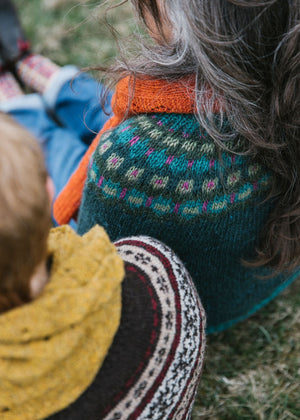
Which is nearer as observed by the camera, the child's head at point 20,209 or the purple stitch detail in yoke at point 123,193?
the child's head at point 20,209

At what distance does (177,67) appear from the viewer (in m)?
0.88

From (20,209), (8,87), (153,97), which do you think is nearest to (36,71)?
(8,87)

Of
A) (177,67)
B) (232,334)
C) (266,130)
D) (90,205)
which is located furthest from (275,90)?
(232,334)

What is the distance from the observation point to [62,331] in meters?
0.62

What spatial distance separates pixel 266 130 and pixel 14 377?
60cm

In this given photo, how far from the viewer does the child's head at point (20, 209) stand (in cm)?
54

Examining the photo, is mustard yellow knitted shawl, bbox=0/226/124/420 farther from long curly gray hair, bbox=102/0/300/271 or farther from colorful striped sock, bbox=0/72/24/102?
colorful striped sock, bbox=0/72/24/102

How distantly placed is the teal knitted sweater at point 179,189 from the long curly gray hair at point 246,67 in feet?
0.11

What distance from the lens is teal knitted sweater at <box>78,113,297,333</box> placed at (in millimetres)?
828

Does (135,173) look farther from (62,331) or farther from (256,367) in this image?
(256,367)

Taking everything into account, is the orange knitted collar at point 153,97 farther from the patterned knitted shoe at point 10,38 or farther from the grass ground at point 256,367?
the patterned knitted shoe at point 10,38

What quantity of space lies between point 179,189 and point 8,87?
1.50 metres

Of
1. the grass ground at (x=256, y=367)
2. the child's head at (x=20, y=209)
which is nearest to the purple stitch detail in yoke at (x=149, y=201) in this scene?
the child's head at (x=20, y=209)

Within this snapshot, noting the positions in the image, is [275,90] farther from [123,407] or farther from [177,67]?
[123,407]
